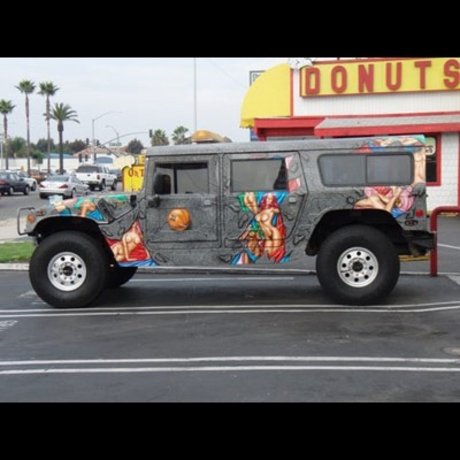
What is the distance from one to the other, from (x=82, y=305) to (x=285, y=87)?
15245 mm

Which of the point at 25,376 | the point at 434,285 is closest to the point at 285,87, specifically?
the point at 434,285

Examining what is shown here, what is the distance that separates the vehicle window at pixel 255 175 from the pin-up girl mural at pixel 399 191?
43.0 inches

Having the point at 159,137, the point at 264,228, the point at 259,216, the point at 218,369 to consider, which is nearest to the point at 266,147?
the point at 259,216

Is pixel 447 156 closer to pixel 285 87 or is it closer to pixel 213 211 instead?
pixel 285 87

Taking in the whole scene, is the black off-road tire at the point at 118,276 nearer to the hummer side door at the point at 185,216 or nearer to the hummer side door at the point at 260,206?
the hummer side door at the point at 185,216

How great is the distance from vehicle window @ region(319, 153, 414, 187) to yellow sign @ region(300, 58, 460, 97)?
13454 mm

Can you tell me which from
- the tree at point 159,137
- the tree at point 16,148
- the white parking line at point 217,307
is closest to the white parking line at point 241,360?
the white parking line at point 217,307

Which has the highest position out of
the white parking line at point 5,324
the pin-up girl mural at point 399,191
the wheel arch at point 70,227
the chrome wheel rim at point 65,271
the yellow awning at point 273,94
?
the yellow awning at point 273,94

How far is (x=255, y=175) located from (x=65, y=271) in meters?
2.74

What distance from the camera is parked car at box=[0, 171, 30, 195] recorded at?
42.2 metres

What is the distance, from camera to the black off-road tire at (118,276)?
32.7 feet

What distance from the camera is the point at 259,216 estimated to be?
8.73 meters

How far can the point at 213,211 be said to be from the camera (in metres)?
8.77
